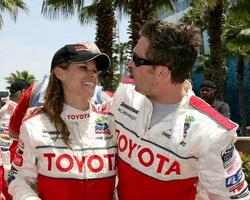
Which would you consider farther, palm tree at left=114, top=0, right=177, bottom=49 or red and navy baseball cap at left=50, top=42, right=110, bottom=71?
palm tree at left=114, top=0, right=177, bottom=49

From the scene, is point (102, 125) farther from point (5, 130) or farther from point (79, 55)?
point (5, 130)

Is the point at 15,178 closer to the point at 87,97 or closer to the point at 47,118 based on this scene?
the point at 47,118

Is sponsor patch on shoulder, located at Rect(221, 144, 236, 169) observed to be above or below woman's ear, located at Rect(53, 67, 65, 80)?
below

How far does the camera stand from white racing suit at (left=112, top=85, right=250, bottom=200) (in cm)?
268

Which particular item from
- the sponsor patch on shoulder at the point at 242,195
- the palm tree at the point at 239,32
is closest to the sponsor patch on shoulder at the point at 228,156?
the sponsor patch on shoulder at the point at 242,195

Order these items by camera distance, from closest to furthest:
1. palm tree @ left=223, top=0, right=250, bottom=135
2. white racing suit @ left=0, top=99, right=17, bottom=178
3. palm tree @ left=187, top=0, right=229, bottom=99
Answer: white racing suit @ left=0, top=99, right=17, bottom=178, palm tree @ left=223, top=0, right=250, bottom=135, palm tree @ left=187, top=0, right=229, bottom=99

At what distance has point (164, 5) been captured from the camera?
52.2 ft

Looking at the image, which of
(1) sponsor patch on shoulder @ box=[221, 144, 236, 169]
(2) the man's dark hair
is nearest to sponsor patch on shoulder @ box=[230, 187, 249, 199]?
(1) sponsor patch on shoulder @ box=[221, 144, 236, 169]

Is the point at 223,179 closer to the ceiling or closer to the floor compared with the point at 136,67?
closer to the floor

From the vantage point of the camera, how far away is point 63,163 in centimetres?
288

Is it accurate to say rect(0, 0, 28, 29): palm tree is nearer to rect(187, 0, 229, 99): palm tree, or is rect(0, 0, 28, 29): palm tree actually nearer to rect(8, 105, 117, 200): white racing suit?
rect(187, 0, 229, 99): palm tree

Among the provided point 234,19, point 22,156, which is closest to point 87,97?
point 22,156

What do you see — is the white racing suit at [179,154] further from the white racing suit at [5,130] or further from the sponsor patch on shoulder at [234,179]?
the white racing suit at [5,130]

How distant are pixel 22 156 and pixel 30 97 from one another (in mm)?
864
